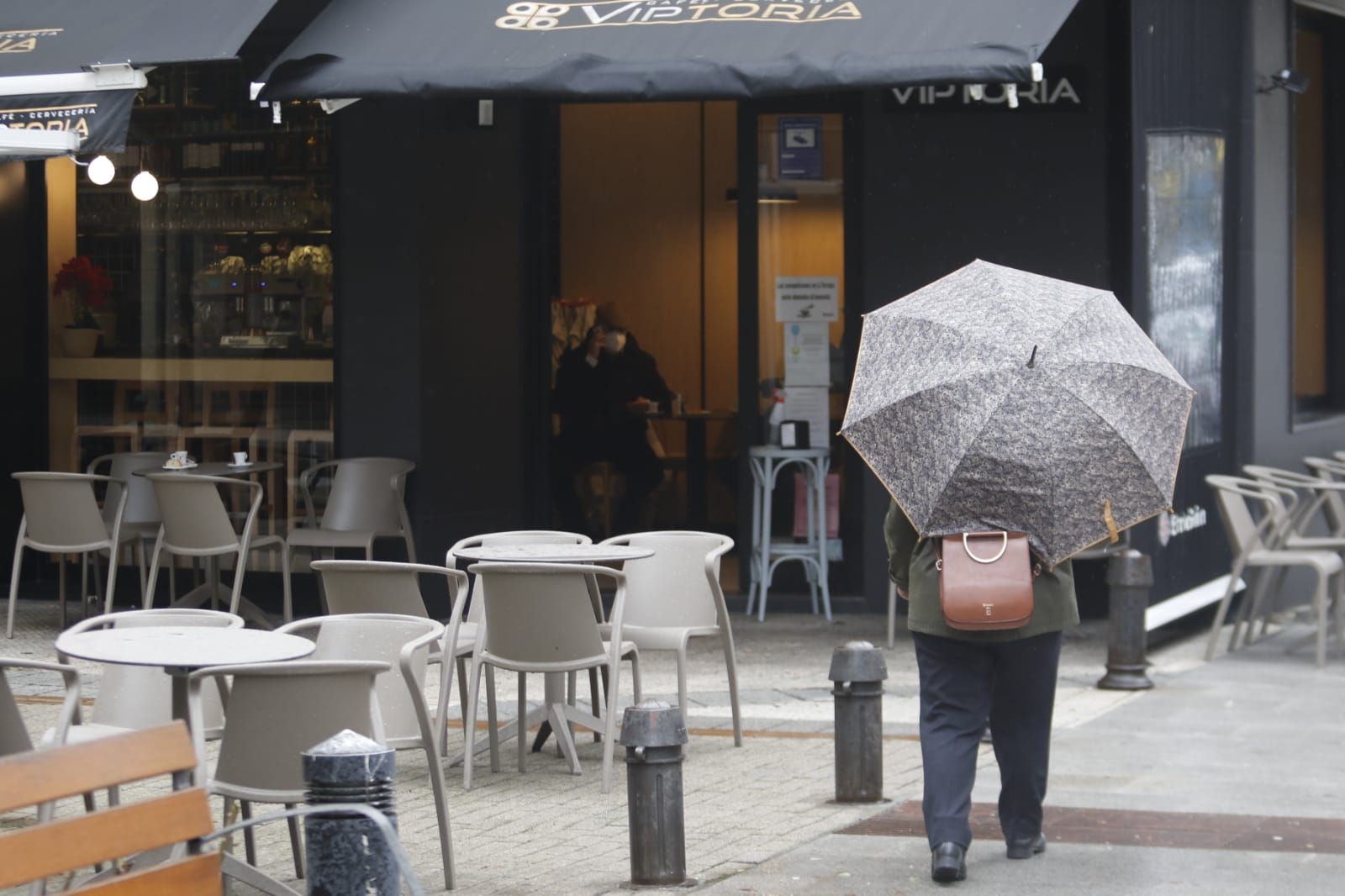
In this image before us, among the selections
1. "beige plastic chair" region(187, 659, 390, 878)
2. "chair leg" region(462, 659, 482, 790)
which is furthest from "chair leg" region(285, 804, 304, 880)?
"chair leg" region(462, 659, 482, 790)

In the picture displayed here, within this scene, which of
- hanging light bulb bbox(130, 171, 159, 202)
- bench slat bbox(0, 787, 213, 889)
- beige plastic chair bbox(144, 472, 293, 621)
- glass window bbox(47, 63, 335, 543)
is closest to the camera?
bench slat bbox(0, 787, 213, 889)

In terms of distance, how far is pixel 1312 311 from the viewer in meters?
14.0

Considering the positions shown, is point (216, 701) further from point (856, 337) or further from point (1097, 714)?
point (856, 337)

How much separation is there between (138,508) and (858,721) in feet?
18.5

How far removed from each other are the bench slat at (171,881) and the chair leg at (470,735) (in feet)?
11.2

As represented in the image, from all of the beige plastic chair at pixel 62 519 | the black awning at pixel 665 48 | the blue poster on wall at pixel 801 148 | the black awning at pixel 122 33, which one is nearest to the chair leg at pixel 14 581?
the beige plastic chair at pixel 62 519

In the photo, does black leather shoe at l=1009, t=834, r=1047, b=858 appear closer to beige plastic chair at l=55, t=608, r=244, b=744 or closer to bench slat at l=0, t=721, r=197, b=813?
beige plastic chair at l=55, t=608, r=244, b=744

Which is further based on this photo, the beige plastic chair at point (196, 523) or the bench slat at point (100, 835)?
the beige plastic chair at point (196, 523)

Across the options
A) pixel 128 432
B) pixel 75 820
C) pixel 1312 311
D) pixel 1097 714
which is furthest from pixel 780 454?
pixel 75 820

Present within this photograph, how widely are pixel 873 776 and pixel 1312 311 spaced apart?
8697mm

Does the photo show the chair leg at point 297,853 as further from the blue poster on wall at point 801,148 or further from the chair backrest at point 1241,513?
the blue poster on wall at point 801,148

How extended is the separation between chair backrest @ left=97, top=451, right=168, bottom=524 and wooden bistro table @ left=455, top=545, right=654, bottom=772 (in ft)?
11.7

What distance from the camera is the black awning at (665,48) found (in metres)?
8.57

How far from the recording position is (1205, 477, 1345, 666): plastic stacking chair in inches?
382
